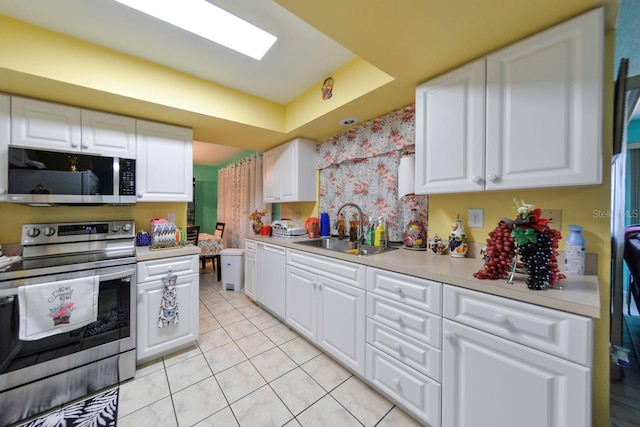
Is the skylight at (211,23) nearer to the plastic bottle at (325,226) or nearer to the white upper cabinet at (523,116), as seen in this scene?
the white upper cabinet at (523,116)

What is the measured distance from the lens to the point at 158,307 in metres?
1.79

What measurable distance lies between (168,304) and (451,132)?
7.66 feet

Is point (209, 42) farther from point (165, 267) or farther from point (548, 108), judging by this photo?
point (548, 108)

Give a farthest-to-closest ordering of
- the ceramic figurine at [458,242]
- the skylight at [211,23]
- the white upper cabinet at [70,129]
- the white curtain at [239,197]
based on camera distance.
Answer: the white curtain at [239,197] → the white upper cabinet at [70,129] → the ceramic figurine at [458,242] → the skylight at [211,23]

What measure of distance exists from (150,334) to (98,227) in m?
0.99

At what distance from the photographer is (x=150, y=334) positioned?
1754 mm

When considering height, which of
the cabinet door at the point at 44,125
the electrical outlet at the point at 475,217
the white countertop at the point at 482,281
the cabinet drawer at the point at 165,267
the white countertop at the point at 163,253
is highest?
the cabinet door at the point at 44,125

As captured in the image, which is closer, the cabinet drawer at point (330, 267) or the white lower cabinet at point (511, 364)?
Answer: the white lower cabinet at point (511, 364)

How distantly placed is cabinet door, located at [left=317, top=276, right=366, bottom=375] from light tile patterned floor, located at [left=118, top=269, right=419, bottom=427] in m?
0.16

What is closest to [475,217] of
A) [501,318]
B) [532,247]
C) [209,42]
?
[532,247]

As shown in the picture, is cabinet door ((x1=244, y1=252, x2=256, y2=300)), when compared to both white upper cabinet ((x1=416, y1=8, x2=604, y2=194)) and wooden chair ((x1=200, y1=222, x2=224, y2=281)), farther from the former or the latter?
white upper cabinet ((x1=416, y1=8, x2=604, y2=194))

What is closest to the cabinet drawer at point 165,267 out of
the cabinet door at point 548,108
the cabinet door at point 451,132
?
the cabinet door at point 451,132

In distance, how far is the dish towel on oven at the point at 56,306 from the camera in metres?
1.30

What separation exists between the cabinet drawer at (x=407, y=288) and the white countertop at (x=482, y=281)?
3 cm
